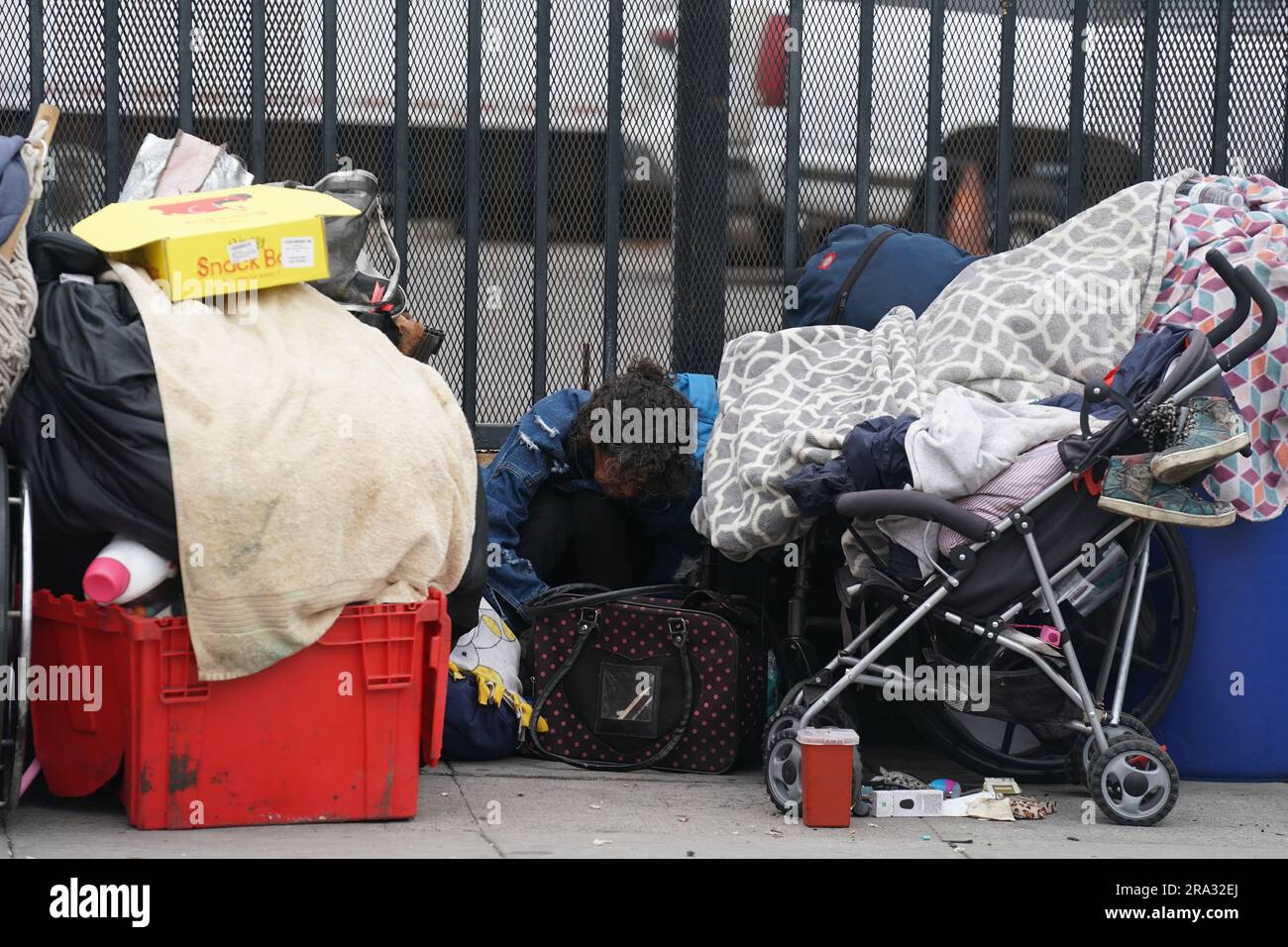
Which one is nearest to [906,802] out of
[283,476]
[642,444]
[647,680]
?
[647,680]

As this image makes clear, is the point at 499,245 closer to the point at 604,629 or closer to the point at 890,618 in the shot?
the point at 604,629

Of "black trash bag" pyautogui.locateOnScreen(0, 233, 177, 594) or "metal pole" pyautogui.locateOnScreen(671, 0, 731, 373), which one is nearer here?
"black trash bag" pyautogui.locateOnScreen(0, 233, 177, 594)

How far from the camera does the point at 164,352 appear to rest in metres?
3.84

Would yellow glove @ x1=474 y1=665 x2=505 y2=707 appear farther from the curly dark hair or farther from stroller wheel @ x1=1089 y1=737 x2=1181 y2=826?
stroller wheel @ x1=1089 y1=737 x2=1181 y2=826

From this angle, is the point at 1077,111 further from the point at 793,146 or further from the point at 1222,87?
the point at 793,146

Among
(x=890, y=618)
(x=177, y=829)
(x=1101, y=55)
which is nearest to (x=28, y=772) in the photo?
(x=177, y=829)

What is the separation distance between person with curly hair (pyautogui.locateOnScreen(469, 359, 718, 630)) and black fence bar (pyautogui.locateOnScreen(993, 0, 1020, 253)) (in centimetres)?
137

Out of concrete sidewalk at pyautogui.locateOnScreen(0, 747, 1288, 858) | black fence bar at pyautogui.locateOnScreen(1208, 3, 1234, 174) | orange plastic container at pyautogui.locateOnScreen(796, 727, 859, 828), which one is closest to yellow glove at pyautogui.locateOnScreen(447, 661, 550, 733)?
concrete sidewalk at pyautogui.locateOnScreen(0, 747, 1288, 858)

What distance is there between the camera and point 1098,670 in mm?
4551

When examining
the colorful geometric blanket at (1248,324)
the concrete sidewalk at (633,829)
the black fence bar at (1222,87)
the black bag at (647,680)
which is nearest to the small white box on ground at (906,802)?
the concrete sidewalk at (633,829)

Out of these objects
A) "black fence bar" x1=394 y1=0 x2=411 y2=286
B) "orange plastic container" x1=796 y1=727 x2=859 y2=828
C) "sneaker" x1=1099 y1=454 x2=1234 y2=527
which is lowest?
"orange plastic container" x1=796 y1=727 x2=859 y2=828

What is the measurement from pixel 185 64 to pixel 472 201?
1056 mm

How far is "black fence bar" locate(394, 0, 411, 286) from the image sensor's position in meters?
5.46

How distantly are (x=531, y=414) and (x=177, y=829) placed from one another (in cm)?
189
